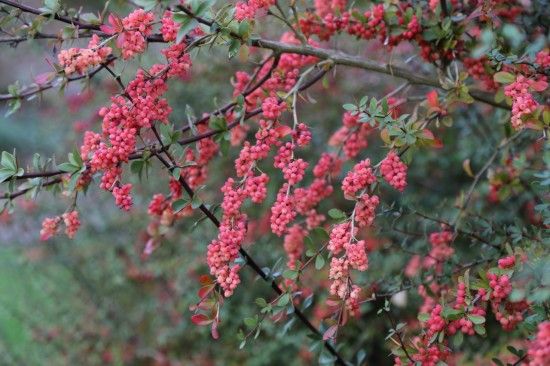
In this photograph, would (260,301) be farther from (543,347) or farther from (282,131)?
(543,347)

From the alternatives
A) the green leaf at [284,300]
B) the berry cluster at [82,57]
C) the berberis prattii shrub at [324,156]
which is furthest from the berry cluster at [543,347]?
the berry cluster at [82,57]

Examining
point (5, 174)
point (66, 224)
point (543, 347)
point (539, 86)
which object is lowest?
point (543, 347)

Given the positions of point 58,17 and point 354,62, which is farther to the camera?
point 354,62

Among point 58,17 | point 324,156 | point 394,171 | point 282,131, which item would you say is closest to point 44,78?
point 58,17

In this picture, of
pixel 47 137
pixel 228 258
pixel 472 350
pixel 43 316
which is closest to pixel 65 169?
pixel 228 258

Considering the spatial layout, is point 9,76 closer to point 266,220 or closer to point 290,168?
point 266,220

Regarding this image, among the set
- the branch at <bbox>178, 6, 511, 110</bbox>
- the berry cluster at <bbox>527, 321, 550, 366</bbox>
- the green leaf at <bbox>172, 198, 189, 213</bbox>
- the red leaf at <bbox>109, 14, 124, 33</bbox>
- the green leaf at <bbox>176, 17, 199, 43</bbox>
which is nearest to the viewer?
the berry cluster at <bbox>527, 321, 550, 366</bbox>

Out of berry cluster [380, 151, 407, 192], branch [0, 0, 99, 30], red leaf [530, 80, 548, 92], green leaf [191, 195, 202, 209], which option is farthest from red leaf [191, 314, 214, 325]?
red leaf [530, 80, 548, 92]

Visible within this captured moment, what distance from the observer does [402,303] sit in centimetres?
248

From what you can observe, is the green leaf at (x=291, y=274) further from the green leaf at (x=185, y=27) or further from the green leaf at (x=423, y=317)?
the green leaf at (x=185, y=27)

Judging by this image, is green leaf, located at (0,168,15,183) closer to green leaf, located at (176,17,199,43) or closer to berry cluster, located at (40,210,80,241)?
berry cluster, located at (40,210,80,241)

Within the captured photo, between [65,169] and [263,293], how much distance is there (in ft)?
5.37

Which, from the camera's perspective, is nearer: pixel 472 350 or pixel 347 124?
pixel 347 124

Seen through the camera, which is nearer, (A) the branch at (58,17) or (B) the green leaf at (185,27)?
(B) the green leaf at (185,27)
